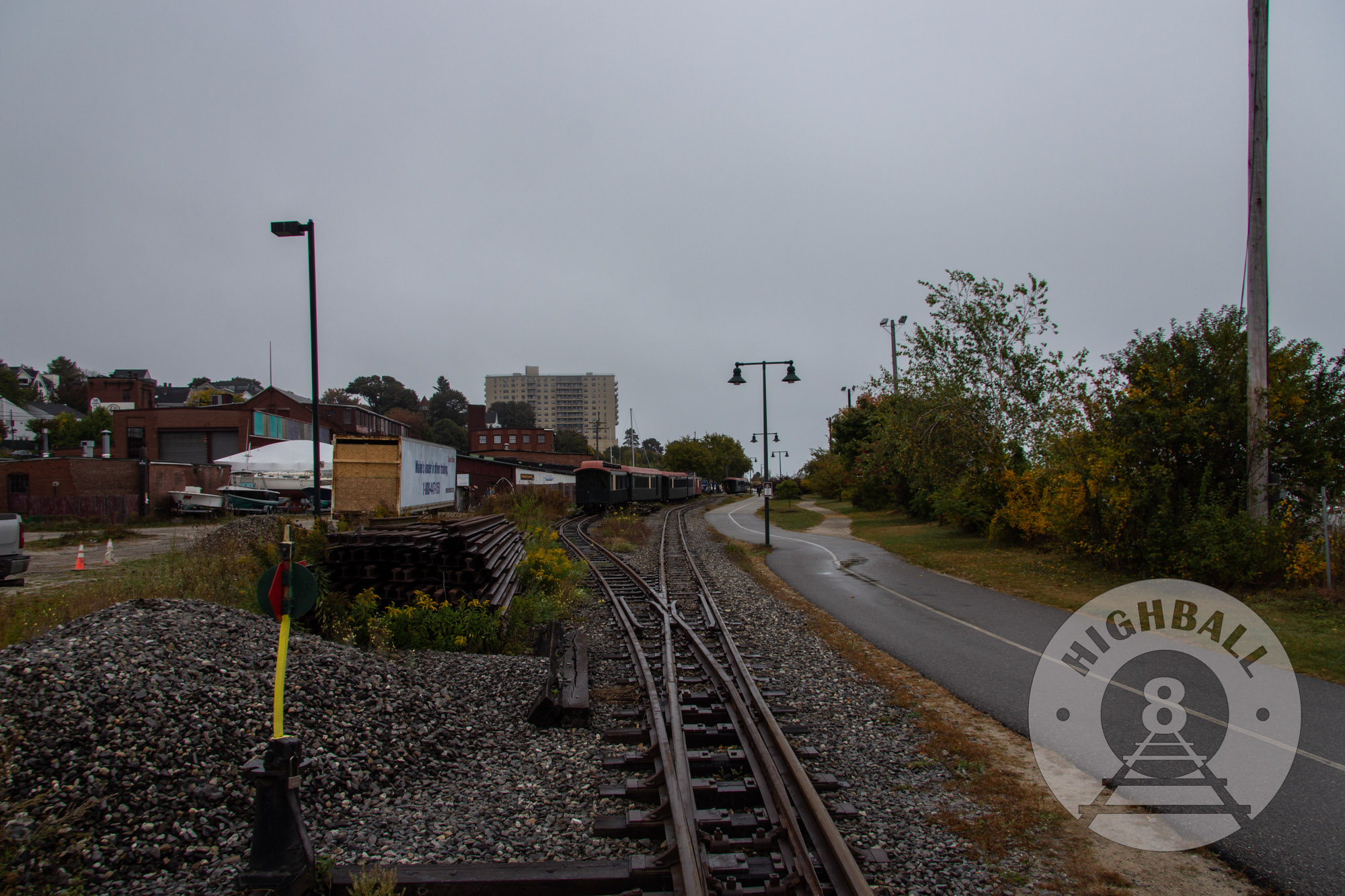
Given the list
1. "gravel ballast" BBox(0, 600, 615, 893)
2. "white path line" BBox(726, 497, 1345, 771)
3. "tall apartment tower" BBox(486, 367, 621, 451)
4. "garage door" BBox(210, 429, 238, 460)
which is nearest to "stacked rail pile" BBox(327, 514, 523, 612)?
"gravel ballast" BBox(0, 600, 615, 893)

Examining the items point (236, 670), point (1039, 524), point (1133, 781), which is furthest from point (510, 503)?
point (1133, 781)

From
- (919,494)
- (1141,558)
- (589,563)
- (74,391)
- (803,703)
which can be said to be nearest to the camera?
(803,703)

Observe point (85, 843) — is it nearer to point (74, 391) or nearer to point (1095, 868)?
point (1095, 868)

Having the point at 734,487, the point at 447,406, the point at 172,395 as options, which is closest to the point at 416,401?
the point at 447,406

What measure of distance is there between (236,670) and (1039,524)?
66.1ft

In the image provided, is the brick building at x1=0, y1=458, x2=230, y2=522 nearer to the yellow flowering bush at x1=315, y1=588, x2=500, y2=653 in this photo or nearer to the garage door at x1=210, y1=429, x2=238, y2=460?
the garage door at x1=210, y1=429, x2=238, y2=460

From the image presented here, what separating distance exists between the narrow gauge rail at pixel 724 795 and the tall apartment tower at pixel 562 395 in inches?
7195

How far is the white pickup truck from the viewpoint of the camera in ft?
39.4

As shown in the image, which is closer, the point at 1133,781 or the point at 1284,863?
the point at 1284,863

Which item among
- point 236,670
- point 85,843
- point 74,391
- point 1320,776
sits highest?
point 74,391

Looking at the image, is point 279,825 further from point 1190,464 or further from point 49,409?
point 49,409

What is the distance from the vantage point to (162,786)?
4.21 metres

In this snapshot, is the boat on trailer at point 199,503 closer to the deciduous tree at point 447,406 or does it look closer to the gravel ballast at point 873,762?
the gravel ballast at point 873,762

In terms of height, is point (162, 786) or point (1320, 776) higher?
point (162, 786)
